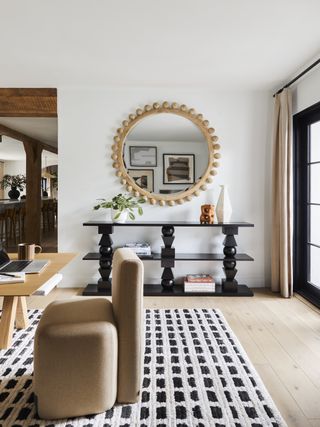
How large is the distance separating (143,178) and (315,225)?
6.55 ft

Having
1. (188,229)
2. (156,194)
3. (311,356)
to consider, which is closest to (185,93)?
(156,194)

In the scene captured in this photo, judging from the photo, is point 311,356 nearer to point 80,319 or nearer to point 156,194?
point 80,319

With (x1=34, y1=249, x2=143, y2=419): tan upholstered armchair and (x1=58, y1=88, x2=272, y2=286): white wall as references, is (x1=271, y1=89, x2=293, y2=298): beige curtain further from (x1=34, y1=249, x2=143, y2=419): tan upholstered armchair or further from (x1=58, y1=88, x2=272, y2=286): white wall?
(x1=34, y1=249, x2=143, y2=419): tan upholstered armchair

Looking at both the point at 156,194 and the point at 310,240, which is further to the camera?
the point at 156,194

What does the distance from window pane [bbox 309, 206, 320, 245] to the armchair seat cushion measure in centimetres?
268

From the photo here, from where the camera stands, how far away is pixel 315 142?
347 cm

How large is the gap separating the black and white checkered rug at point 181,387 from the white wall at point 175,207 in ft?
4.48

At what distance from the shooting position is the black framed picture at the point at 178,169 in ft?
12.4

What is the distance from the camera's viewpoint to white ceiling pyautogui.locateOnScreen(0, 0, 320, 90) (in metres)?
2.22

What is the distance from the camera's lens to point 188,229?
3.86m

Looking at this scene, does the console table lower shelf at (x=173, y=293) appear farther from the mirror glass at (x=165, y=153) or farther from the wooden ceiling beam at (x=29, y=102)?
the wooden ceiling beam at (x=29, y=102)

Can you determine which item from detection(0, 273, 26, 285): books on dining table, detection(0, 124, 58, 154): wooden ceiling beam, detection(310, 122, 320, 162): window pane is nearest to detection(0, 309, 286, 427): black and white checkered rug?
detection(0, 273, 26, 285): books on dining table

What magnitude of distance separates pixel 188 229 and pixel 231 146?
1.12 m

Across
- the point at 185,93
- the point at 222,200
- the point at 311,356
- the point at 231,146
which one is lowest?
the point at 311,356
